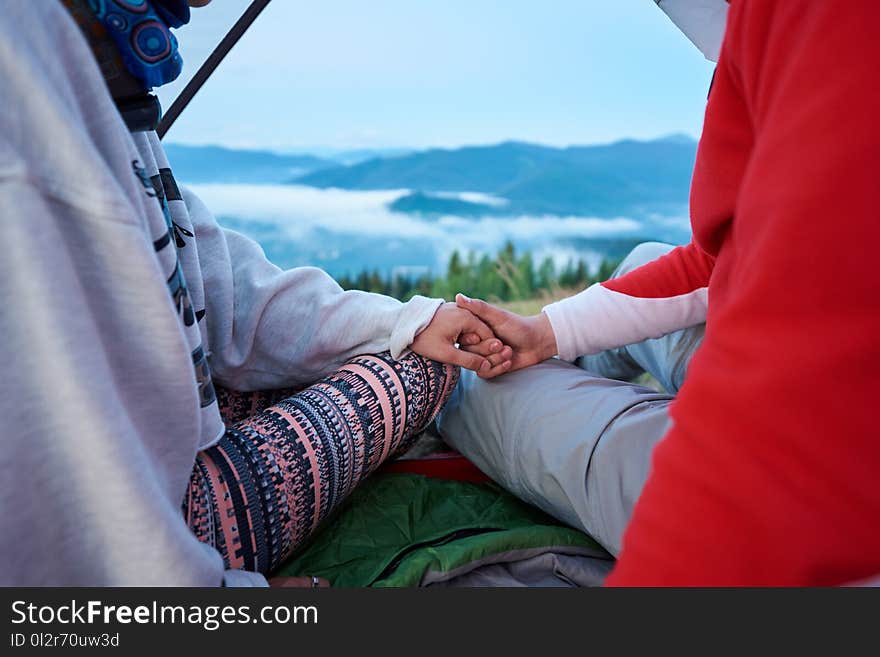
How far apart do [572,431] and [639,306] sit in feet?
0.68

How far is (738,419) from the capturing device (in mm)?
428

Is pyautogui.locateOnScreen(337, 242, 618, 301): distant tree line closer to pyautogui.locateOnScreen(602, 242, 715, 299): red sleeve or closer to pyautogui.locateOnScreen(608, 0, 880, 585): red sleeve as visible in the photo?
pyautogui.locateOnScreen(602, 242, 715, 299): red sleeve

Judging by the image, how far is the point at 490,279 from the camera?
2330mm

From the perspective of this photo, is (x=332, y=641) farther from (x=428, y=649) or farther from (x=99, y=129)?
(x=99, y=129)

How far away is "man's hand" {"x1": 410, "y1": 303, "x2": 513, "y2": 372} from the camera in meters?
0.86

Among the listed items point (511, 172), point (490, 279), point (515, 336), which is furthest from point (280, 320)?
point (511, 172)

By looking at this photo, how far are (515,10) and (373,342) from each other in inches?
98.6

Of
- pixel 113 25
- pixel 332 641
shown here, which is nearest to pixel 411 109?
pixel 113 25

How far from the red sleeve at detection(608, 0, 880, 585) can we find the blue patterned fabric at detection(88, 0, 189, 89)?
0.46m

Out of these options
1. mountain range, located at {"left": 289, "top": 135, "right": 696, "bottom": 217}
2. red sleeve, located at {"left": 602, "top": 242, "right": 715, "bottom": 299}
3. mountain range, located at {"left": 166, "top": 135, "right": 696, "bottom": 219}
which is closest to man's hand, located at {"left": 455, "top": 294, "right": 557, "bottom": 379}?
red sleeve, located at {"left": 602, "top": 242, "right": 715, "bottom": 299}

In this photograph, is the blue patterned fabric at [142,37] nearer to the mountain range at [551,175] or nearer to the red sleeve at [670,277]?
the red sleeve at [670,277]

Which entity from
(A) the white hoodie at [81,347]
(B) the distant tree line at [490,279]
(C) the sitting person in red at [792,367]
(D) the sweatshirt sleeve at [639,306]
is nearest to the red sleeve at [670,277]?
(D) the sweatshirt sleeve at [639,306]

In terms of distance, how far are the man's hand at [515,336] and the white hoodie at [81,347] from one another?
17.5 inches

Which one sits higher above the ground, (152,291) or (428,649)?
(152,291)
